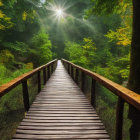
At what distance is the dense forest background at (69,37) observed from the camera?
22.3 feet

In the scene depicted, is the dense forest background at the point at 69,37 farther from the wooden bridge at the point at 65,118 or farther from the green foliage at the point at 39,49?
the wooden bridge at the point at 65,118

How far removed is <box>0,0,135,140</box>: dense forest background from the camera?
6.79m

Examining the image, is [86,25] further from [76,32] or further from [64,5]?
[64,5]

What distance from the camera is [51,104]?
3.54 meters

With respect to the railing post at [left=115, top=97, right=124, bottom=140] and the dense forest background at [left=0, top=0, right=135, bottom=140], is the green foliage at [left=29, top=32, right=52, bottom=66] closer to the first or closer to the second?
the dense forest background at [left=0, top=0, right=135, bottom=140]

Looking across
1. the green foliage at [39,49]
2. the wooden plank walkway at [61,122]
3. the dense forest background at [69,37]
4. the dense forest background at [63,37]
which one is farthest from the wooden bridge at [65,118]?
the green foliage at [39,49]

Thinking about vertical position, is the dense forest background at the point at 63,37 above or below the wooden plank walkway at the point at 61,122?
above

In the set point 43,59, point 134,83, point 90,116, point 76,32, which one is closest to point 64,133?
point 90,116

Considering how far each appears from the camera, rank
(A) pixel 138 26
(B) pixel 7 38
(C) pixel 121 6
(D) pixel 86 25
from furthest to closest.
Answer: (D) pixel 86 25 → (B) pixel 7 38 → (C) pixel 121 6 → (A) pixel 138 26

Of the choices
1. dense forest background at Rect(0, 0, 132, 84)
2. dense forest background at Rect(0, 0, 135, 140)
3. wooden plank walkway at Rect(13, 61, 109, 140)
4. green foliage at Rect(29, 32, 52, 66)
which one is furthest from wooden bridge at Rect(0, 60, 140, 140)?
green foliage at Rect(29, 32, 52, 66)

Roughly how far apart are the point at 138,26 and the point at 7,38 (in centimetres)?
1727

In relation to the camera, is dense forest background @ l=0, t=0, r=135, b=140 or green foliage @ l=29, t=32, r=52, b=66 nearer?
dense forest background @ l=0, t=0, r=135, b=140

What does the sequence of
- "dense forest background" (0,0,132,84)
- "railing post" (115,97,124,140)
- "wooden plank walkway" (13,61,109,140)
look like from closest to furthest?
1. "railing post" (115,97,124,140)
2. "wooden plank walkway" (13,61,109,140)
3. "dense forest background" (0,0,132,84)

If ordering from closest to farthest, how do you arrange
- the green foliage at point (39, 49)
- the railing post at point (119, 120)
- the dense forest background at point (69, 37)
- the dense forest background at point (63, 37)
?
the railing post at point (119, 120), the dense forest background at point (69, 37), the dense forest background at point (63, 37), the green foliage at point (39, 49)
